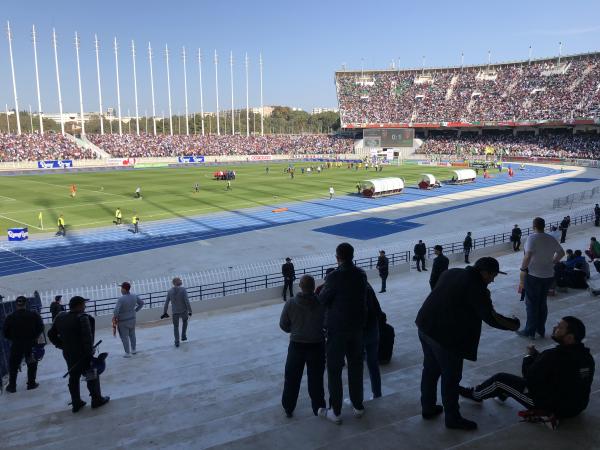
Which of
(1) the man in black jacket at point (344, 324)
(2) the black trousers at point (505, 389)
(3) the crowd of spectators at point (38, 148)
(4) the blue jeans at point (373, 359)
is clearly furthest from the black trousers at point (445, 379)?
(3) the crowd of spectators at point (38, 148)

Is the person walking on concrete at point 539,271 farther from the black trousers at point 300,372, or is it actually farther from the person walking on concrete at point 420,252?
the person walking on concrete at point 420,252

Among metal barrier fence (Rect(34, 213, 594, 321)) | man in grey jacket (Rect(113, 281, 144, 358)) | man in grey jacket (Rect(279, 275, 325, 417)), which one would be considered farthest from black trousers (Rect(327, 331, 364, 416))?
metal barrier fence (Rect(34, 213, 594, 321))

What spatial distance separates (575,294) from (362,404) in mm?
7320

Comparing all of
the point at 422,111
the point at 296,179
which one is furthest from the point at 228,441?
the point at 422,111

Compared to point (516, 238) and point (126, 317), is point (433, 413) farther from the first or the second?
point (516, 238)

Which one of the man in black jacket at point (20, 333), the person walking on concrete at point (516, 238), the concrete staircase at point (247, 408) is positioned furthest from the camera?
the person walking on concrete at point (516, 238)

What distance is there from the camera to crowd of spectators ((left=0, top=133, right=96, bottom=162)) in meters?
73.1

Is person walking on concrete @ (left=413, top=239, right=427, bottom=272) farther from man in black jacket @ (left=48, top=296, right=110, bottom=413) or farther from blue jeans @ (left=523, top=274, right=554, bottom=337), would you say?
man in black jacket @ (left=48, top=296, right=110, bottom=413)

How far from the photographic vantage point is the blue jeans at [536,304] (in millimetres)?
7281

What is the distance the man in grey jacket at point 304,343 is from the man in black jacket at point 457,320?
1.13 meters

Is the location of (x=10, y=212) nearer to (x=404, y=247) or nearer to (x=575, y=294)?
(x=404, y=247)

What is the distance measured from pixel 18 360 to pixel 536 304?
729cm

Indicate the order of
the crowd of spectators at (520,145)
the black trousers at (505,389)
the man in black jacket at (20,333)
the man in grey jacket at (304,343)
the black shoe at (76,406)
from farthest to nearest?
the crowd of spectators at (520,145), the man in black jacket at (20,333), the black shoe at (76,406), the man in grey jacket at (304,343), the black trousers at (505,389)

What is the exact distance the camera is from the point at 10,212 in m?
37.2
